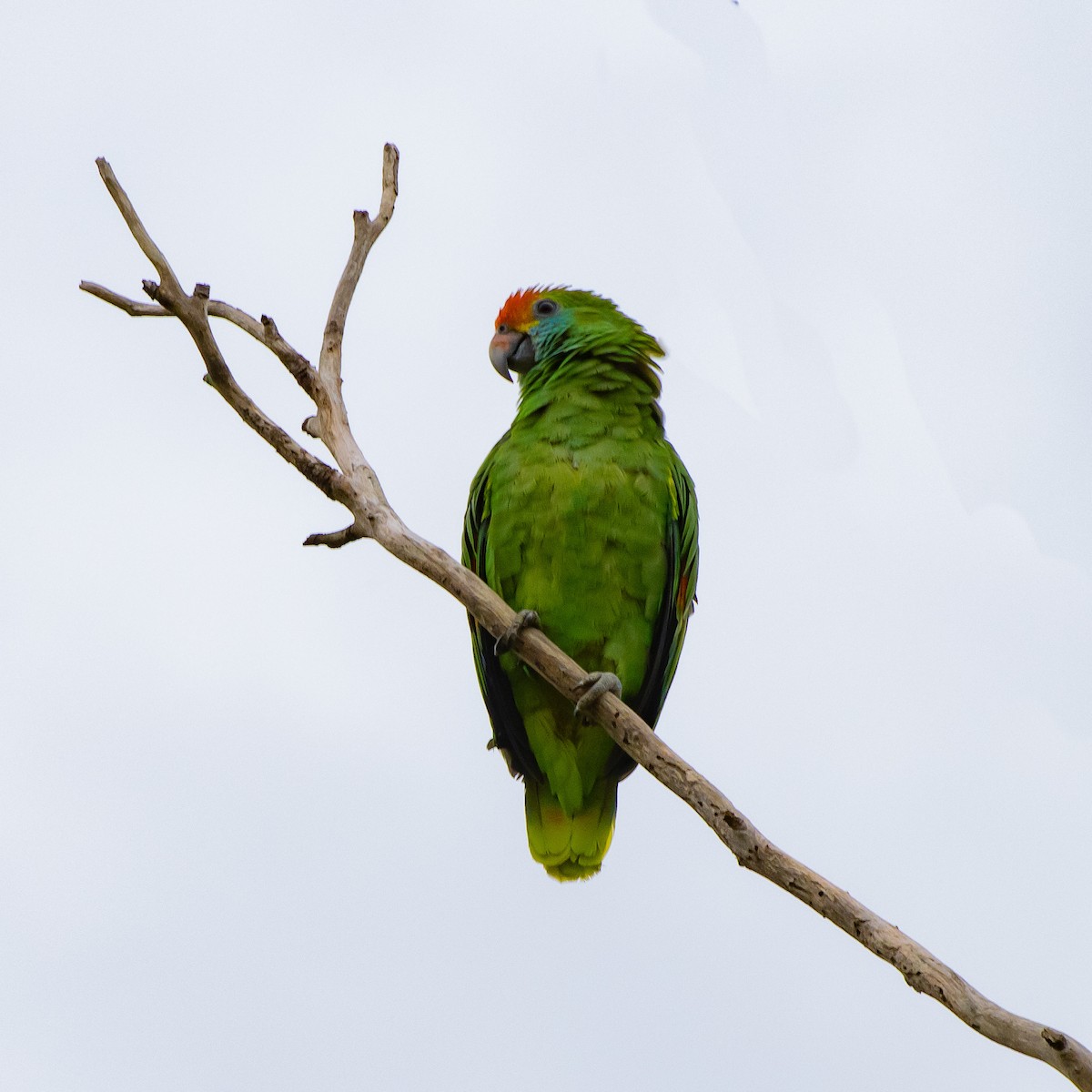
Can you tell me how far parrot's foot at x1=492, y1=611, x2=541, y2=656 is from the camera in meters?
4.05

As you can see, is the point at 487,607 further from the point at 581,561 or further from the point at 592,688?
the point at 581,561

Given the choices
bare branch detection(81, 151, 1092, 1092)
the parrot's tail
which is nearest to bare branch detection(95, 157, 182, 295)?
bare branch detection(81, 151, 1092, 1092)

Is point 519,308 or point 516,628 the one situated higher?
point 519,308

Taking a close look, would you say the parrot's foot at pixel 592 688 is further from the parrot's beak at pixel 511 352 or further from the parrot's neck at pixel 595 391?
the parrot's beak at pixel 511 352

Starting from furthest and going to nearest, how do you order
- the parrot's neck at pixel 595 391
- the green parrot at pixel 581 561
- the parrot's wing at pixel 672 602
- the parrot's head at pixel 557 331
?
the parrot's head at pixel 557 331
the parrot's neck at pixel 595 391
the parrot's wing at pixel 672 602
the green parrot at pixel 581 561

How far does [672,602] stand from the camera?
15.1 ft

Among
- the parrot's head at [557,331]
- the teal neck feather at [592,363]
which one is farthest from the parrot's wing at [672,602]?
the parrot's head at [557,331]

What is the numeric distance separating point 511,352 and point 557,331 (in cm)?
29

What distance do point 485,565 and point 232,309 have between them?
139cm

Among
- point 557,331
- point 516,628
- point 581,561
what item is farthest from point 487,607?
point 557,331

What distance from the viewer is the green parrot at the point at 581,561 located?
14.6 ft

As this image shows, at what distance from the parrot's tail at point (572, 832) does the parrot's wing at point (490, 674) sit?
0.12 meters

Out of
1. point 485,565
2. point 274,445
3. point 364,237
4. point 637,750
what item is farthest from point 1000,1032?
point 364,237

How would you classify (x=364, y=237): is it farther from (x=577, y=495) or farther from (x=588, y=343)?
(x=577, y=495)
